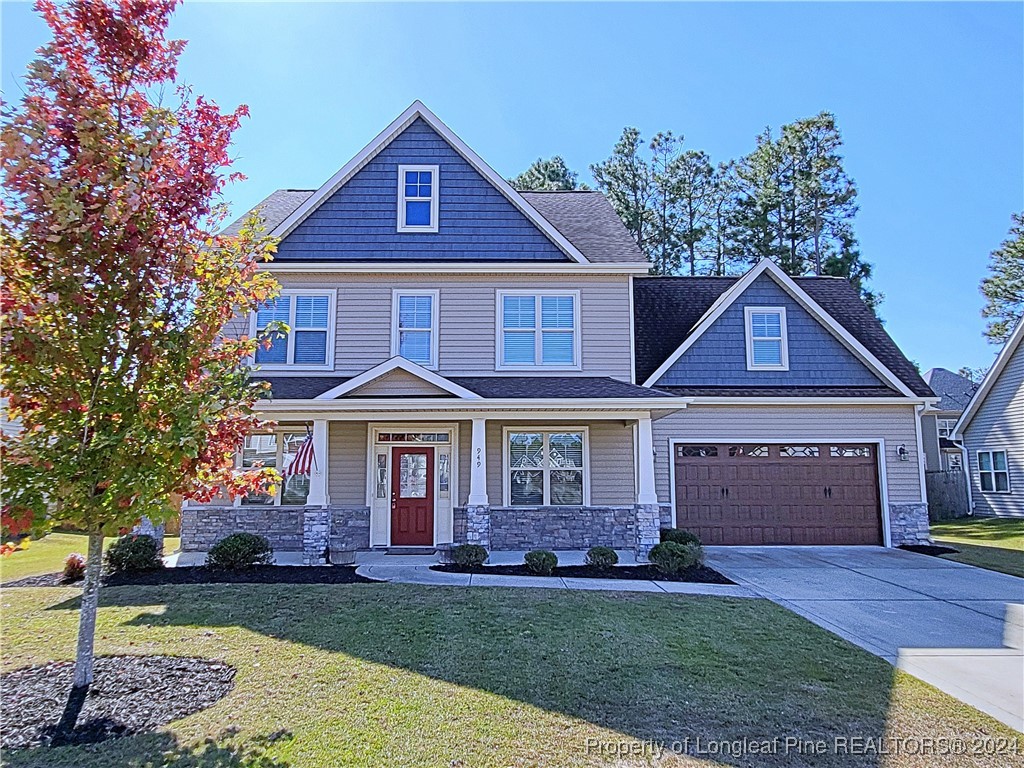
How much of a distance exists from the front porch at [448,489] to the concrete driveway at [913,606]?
2.65 meters

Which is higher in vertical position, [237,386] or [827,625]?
[237,386]

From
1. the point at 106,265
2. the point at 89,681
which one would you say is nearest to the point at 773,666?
the point at 89,681

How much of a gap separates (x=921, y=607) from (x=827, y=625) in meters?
2.01

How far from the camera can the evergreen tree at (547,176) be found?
3578cm

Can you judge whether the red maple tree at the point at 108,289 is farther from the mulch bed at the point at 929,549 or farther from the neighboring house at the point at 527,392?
the mulch bed at the point at 929,549

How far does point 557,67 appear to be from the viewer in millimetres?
11367

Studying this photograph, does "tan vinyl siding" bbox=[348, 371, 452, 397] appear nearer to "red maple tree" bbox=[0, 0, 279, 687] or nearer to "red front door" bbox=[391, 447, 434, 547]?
"red front door" bbox=[391, 447, 434, 547]

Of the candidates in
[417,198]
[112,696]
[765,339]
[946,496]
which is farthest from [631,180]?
[112,696]

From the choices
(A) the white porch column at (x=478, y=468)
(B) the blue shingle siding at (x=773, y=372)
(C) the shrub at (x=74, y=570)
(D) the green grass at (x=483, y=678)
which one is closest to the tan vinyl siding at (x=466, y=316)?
(A) the white porch column at (x=478, y=468)

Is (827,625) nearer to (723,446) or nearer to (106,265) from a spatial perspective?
(723,446)

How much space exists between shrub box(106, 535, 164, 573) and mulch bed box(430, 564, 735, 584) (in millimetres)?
4645

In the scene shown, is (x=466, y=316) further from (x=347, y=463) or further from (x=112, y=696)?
(x=112, y=696)

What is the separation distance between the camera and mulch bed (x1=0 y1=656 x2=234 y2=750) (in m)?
4.51

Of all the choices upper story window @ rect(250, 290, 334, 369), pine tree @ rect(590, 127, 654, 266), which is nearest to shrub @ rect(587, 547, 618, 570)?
upper story window @ rect(250, 290, 334, 369)
